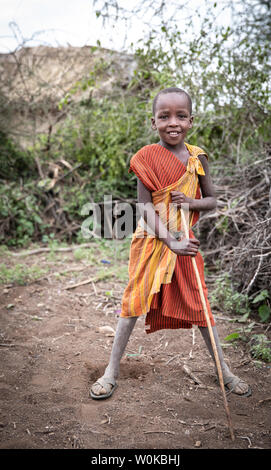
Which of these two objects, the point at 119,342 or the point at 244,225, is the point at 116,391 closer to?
the point at 119,342

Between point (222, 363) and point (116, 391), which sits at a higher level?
point (222, 363)

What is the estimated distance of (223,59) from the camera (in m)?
3.77

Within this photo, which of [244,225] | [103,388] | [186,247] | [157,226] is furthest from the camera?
[244,225]

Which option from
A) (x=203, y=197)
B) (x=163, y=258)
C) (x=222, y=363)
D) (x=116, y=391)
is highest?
(x=203, y=197)

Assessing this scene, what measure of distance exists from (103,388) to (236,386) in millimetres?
723

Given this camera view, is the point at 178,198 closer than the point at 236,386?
Yes

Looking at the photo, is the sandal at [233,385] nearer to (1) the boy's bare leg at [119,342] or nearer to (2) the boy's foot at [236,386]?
(2) the boy's foot at [236,386]

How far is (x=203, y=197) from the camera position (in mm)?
2131

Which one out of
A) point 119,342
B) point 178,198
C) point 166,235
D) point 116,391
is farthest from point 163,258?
point 116,391

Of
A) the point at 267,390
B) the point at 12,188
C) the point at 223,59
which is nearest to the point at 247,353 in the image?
the point at 267,390

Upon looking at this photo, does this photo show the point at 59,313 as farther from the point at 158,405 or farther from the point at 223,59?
the point at 223,59

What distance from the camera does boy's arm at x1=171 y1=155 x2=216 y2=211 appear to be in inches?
76.5
